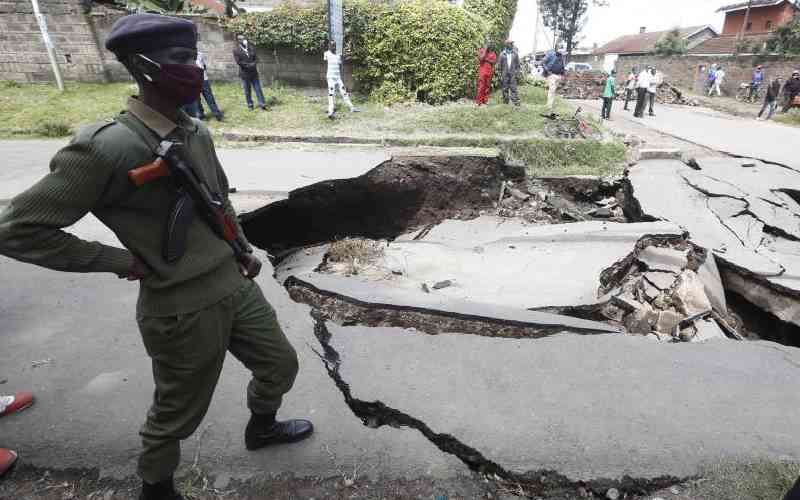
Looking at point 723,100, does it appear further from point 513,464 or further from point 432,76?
point 513,464

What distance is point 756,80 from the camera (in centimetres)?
2031

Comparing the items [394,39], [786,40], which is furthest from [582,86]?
[394,39]

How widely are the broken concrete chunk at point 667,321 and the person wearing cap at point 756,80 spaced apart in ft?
75.8

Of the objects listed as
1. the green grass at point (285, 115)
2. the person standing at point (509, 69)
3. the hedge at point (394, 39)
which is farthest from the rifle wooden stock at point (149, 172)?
the person standing at point (509, 69)

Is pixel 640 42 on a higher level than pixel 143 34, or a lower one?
higher

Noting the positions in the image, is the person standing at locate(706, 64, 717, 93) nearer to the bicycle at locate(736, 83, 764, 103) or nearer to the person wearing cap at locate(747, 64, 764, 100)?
the bicycle at locate(736, 83, 764, 103)

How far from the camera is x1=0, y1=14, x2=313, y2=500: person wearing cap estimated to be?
1.35 meters

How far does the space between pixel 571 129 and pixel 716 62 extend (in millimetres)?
21119

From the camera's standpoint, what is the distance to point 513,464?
211cm

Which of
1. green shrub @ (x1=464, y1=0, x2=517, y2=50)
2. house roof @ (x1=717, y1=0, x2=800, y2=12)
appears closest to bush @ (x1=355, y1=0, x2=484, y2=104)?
green shrub @ (x1=464, y1=0, x2=517, y2=50)

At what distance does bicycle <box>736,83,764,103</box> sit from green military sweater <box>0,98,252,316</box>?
26.3m

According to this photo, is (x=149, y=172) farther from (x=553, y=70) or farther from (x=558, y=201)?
(x=553, y=70)

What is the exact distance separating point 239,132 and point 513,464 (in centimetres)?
887

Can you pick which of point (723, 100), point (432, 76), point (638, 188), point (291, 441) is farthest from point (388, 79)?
point (723, 100)
